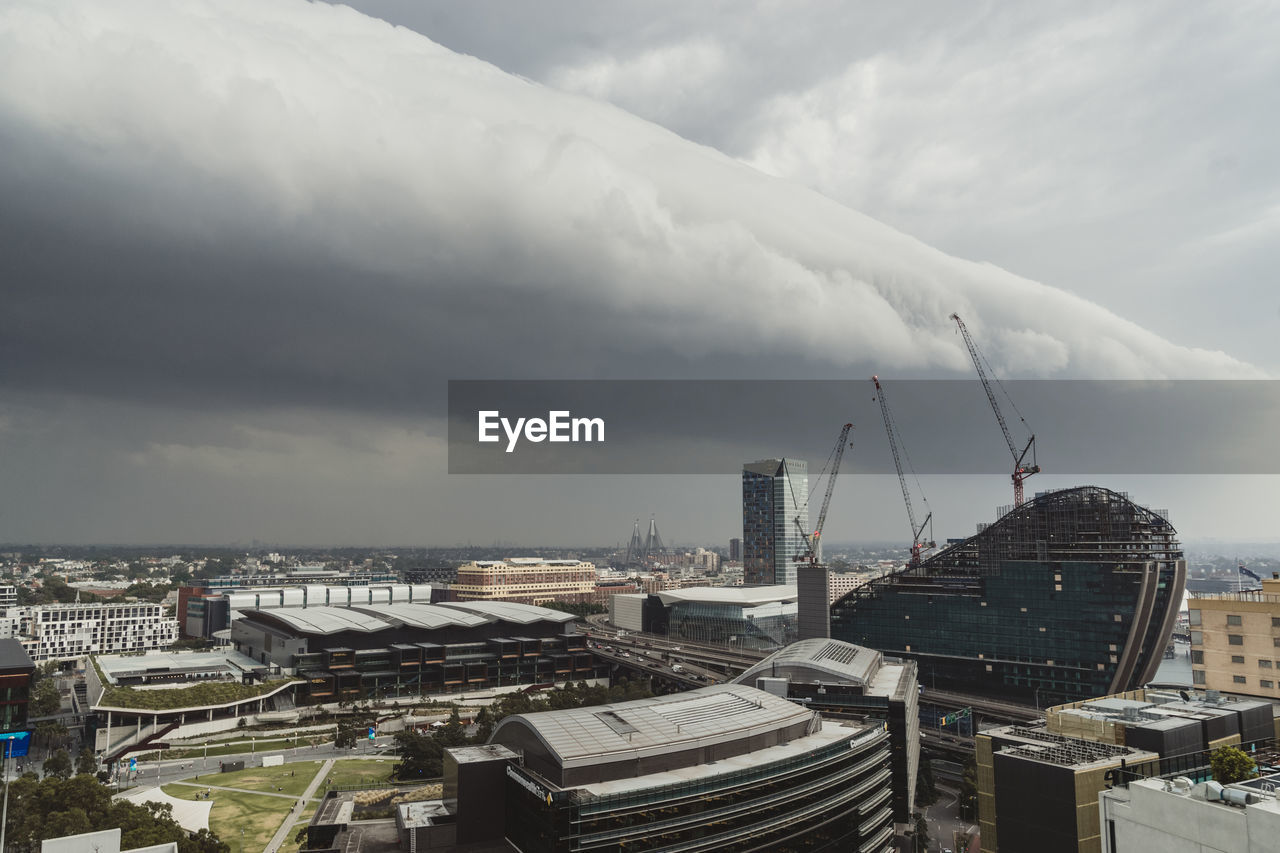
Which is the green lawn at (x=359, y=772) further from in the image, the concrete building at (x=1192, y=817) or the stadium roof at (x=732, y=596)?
the stadium roof at (x=732, y=596)

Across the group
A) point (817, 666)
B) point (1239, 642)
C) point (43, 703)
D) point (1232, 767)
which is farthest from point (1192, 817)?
point (43, 703)

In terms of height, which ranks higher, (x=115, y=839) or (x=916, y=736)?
(x=115, y=839)

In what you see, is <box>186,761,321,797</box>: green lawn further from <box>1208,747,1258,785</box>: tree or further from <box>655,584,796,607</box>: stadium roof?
<box>655,584,796,607</box>: stadium roof

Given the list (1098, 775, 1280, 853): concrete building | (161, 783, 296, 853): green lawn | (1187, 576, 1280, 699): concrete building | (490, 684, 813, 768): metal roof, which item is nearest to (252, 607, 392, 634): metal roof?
(161, 783, 296, 853): green lawn

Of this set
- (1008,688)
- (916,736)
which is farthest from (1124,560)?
(916,736)

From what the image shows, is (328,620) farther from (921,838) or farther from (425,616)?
(921,838)

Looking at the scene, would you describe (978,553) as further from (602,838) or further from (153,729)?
(153,729)
